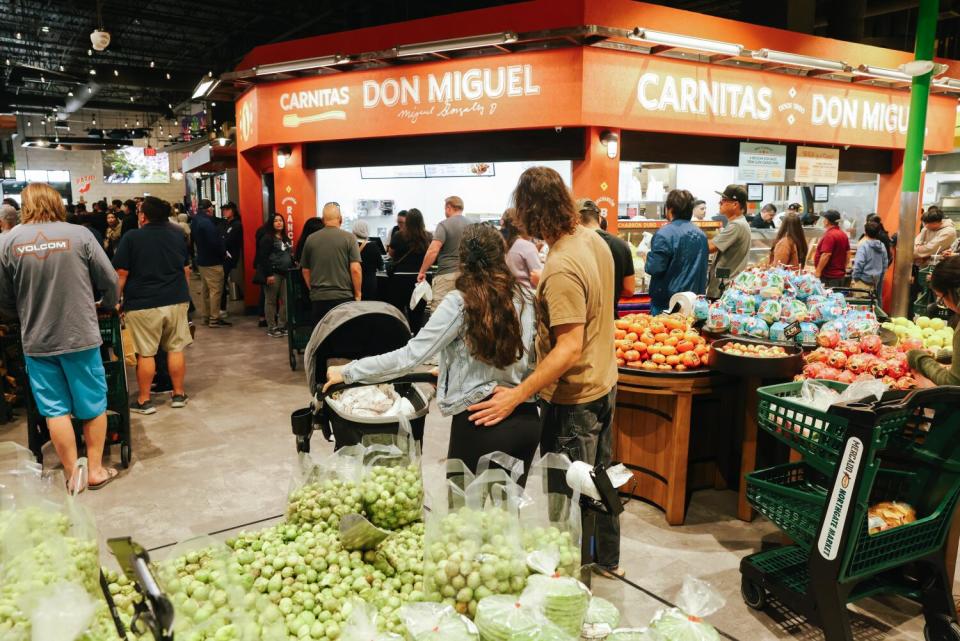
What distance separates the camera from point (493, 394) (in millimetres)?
2605

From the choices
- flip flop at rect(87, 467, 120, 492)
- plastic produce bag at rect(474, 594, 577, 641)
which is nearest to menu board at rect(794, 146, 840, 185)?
flip flop at rect(87, 467, 120, 492)

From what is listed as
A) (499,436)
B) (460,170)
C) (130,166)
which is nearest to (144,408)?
(499,436)

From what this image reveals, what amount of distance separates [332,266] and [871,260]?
6.95 meters

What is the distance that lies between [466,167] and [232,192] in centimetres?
858

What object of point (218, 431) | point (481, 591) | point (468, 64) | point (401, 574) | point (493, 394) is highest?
point (468, 64)

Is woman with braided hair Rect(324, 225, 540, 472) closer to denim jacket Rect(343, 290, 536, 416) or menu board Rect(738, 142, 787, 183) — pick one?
denim jacket Rect(343, 290, 536, 416)

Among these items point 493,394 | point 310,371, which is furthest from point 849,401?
point 310,371

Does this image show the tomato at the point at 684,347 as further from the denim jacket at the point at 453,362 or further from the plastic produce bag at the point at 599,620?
the plastic produce bag at the point at 599,620

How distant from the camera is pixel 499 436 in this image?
2598mm

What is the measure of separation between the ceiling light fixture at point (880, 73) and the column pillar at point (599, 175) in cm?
391

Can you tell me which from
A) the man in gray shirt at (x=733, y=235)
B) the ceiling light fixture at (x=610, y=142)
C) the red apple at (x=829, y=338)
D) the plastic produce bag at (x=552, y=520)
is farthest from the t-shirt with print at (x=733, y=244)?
the plastic produce bag at (x=552, y=520)

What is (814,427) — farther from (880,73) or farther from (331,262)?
(880,73)

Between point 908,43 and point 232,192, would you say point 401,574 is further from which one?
point 908,43

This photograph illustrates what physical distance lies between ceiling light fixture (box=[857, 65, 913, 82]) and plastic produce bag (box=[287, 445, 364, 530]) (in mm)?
9674
